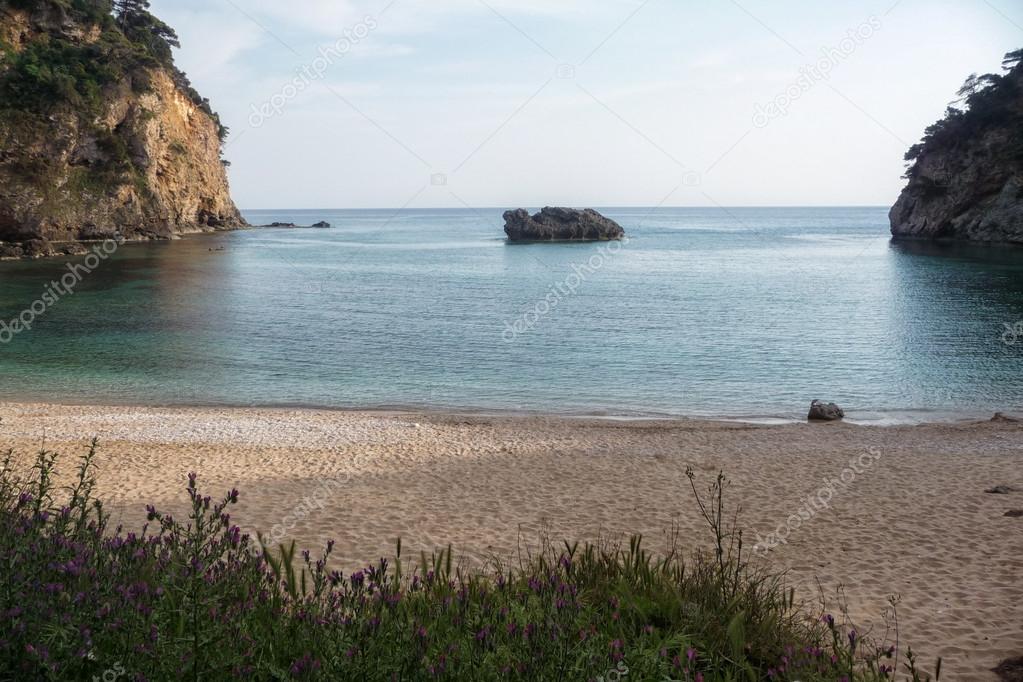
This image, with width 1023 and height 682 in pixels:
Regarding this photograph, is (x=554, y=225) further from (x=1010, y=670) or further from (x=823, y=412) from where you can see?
(x=1010, y=670)

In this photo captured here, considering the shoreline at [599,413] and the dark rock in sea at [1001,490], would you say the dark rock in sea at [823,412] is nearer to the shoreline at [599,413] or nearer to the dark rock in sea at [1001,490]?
the shoreline at [599,413]

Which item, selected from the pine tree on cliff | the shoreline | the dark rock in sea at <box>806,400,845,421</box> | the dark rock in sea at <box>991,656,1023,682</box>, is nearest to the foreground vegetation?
the dark rock in sea at <box>991,656,1023,682</box>

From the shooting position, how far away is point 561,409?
74.1 ft

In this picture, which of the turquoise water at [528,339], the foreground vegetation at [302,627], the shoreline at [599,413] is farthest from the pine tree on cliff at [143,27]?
the foreground vegetation at [302,627]

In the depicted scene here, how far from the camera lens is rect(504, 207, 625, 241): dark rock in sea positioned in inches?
4257

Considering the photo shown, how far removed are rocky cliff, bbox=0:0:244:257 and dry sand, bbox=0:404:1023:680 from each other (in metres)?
53.9

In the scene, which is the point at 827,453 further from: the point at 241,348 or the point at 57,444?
the point at 241,348

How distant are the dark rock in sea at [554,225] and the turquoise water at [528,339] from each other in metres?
42.2

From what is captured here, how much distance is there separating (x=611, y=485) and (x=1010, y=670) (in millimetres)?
7472

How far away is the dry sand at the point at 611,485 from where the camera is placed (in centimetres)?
923

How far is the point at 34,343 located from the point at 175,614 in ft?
98.8

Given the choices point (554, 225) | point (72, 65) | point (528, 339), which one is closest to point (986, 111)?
point (554, 225)

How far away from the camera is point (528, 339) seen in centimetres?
3341

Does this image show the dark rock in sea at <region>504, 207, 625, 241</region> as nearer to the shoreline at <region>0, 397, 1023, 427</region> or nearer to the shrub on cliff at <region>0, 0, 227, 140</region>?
the shrub on cliff at <region>0, 0, 227, 140</region>
